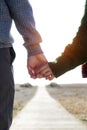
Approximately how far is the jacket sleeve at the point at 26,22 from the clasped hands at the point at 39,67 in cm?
6

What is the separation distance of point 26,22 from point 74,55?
2.60ft

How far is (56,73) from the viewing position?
5809 mm

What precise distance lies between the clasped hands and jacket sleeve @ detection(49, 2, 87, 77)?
9 centimetres

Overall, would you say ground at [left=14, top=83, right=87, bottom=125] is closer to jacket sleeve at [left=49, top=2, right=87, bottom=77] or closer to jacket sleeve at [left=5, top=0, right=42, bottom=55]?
jacket sleeve at [left=49, top=2, right=87, bottom=77]

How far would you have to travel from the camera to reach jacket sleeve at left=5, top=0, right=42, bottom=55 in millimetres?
4965

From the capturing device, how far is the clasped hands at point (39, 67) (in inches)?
200

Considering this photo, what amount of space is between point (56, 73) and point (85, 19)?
0.71 metres

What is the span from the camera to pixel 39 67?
5.38m

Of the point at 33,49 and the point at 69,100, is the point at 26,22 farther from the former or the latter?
the point at 69,100

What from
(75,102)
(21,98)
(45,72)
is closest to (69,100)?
(75,102)

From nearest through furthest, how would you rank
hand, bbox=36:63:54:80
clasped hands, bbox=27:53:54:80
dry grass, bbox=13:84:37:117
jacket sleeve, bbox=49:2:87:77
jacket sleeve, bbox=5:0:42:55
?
jacket sleeve, bbox=5:0:42:55 < clasped hands, bbox=27:53:54:80 < jacket sleeve, bbox=49:2:87:77 < hand, bbox=36:63:54:80 < dry grass, bbox=13:84:37:117

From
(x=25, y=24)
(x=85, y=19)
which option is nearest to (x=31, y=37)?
(x=25, y=24)

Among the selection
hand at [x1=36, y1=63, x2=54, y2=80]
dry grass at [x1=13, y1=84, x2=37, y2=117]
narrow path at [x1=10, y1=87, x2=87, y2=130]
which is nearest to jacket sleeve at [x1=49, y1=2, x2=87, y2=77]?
hand at [x1=36, y1=63, x2=54, y2=80]

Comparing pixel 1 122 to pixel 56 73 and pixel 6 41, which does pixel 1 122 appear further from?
pixel 56 73
